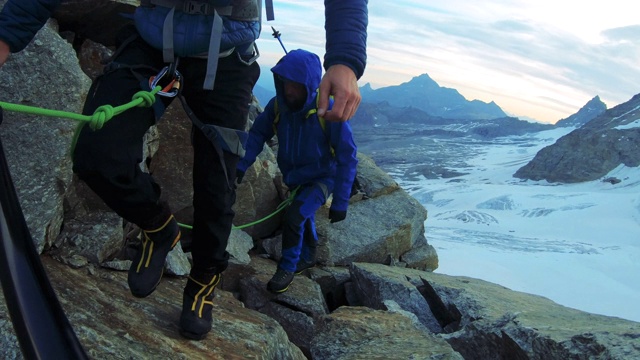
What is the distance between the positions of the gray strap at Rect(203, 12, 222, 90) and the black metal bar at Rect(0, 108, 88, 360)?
1.63 metres

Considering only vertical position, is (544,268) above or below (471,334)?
below

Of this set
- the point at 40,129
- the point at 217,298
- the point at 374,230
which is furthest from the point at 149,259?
the point at 374,230

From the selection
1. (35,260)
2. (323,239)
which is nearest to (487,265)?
(323,239)

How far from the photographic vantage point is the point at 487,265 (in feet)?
163

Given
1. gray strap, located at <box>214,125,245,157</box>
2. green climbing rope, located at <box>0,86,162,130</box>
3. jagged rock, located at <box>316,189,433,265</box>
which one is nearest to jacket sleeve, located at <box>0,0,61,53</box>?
green climbing rope, located at <box>0,86,162,130</box>

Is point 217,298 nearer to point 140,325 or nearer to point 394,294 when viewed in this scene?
point 140,325

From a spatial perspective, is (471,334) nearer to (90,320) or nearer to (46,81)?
(90,320)

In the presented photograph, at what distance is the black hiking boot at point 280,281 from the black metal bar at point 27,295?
544cm

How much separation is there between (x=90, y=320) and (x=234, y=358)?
1055mm

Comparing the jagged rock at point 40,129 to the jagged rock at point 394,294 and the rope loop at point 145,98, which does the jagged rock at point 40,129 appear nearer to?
the rope loop at point 145,98

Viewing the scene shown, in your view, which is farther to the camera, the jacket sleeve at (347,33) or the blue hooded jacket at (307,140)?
the blue hooded jacket at (307,140)

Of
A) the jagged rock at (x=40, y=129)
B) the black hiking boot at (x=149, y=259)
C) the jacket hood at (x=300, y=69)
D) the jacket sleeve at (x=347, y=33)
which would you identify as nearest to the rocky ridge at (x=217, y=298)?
the jagged rock at (x=40, y=129)

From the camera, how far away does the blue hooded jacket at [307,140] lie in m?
7.00

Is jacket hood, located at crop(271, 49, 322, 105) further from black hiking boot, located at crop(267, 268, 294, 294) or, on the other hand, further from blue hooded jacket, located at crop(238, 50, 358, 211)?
black hiking boot, located at crop(267, 268, 294, 294)
